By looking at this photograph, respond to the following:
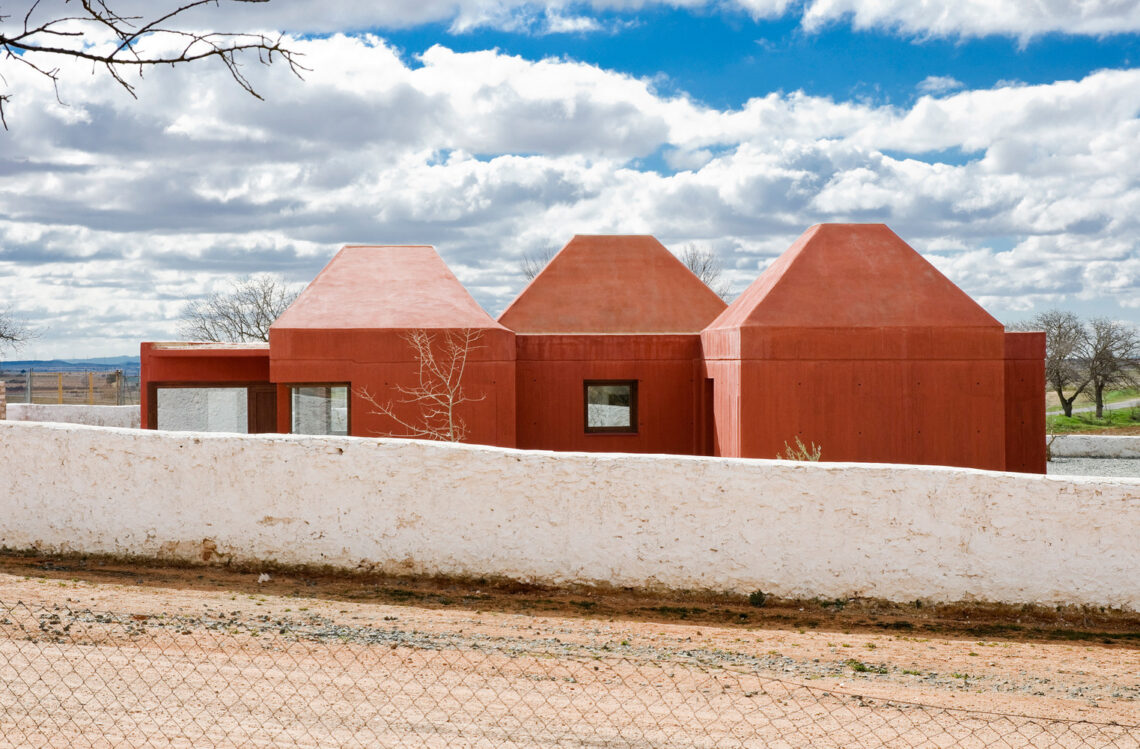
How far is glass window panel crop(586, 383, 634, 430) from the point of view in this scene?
1742cm

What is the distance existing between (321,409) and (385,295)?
231 cm

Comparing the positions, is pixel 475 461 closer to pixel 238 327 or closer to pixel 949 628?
pixel 949 628

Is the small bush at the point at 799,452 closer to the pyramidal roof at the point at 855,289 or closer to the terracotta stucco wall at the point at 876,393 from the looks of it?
the terracotta stucco wall at the point at 876,393

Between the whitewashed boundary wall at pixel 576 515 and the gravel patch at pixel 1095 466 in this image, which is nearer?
the whitewashed boundary wall at pixel 576 515

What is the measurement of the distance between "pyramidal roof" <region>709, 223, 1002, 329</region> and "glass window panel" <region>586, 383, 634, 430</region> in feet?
8.20

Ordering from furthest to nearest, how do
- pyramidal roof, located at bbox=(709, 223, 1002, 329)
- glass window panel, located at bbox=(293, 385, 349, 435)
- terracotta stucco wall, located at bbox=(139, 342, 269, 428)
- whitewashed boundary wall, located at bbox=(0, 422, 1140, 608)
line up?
1. terracotta stucco wall, located at bbox=(139, 342, 269, 428)
2. glass window panel, located at bbox=(293, 385, 349, 435)
3. pyramidal roof, located at bbox=(709, 223, 1002, 329)
4. whitewashed boundary wall, located at bbox=(0, 422, 1140, 608)

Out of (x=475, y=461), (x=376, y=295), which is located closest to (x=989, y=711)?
(x=475, y=461)

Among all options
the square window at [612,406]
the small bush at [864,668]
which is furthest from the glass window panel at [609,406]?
the small bush at [864,668]

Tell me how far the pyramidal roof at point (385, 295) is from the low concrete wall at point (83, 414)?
1040cm

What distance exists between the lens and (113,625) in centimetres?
757

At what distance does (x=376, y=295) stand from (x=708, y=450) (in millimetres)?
6212

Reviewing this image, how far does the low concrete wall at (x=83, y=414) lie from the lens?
2497 centimetres

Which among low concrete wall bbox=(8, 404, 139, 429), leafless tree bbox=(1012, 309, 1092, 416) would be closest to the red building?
low concrete wall bbox=(8, 404, 139, 429)

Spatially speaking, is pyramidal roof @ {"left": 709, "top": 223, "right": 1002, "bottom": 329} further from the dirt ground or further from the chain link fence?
the chain link fence
